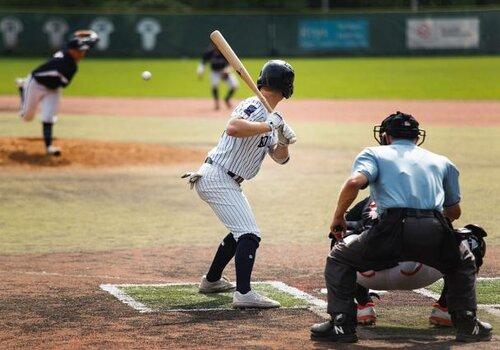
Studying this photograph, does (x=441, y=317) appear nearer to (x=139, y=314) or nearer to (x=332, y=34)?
(x=139, y=314)

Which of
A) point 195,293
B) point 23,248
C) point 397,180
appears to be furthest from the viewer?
point 23,248

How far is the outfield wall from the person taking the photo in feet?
161

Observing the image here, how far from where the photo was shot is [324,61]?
1977 inches

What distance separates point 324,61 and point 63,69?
32.7 meters

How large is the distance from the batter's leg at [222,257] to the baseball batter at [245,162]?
6cm

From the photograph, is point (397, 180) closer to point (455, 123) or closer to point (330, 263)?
point (330, 263)

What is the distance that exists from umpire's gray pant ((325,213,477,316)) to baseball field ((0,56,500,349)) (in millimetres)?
298

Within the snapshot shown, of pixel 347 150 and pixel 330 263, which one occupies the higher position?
pixel 330 263

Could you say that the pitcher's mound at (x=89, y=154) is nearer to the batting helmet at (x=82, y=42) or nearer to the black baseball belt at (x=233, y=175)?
the batting helmet at (x=82, y=42)

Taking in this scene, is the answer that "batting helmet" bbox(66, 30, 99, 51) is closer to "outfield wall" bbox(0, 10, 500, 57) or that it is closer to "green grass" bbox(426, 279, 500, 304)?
"green grass" bbox(426, 279, 500, 304)

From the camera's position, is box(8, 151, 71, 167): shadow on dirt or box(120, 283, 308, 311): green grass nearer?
box(120, 283, 308, 311): green grass

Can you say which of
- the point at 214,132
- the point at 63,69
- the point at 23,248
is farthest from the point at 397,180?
the point at 214,132

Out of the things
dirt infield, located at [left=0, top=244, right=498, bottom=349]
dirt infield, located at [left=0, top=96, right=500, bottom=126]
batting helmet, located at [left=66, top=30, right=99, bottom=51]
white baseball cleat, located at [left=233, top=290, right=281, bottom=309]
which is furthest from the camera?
dirt infield, located at [left=0, top=96, right=500, bottom=126]

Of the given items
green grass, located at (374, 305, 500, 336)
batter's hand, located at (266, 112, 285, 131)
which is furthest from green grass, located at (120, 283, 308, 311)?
batter's hand, located at (266, 112, 285, 131)
